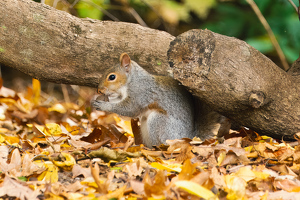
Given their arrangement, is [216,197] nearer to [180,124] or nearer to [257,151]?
[257,151]

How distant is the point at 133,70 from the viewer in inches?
114

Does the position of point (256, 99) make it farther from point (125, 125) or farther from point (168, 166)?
point (125, 125)

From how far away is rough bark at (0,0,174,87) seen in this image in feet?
9.76

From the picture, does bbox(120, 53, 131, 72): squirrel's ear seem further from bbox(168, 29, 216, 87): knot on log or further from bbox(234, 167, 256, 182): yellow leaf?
bbox(234, 167, 256, 182): yellow leaf

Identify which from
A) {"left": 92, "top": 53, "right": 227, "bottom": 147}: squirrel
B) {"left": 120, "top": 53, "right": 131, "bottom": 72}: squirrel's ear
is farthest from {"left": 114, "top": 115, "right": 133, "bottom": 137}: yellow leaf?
{"left": 120, "top": 53, "right": 131, "bottom": 72}: squirrel's ear

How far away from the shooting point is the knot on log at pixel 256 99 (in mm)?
2330

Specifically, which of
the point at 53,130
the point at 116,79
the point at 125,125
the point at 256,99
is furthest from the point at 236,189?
the point at 125,125

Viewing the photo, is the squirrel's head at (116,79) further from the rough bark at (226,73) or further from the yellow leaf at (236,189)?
the yellow leaf at (236,189)

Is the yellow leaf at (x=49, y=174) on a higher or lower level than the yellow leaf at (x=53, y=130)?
lower

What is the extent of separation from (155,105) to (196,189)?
1326 mm

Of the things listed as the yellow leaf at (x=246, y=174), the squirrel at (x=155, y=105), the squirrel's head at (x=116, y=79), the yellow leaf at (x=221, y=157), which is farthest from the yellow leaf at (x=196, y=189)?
the squirrel's head at (x=116, y=79)

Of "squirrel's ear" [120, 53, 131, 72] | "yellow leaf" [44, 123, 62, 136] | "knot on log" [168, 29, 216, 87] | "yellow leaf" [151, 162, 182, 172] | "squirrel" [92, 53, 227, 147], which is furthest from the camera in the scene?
"yellow leaf" [44, 123, 62, 136]

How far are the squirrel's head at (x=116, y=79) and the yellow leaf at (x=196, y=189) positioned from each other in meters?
1.57

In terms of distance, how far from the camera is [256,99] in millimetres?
2326
